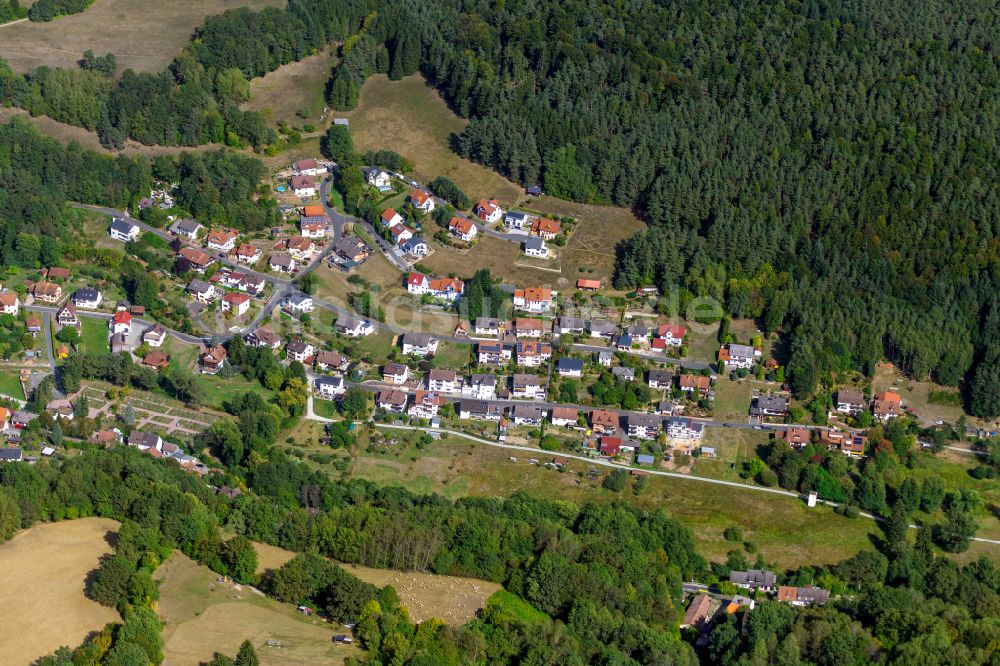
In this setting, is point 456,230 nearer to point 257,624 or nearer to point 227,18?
point 227,18

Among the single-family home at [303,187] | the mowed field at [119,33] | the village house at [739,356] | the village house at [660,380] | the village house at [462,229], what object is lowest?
the village house at [660,380]

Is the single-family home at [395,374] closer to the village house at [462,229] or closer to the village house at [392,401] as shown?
the village house at [392,401]

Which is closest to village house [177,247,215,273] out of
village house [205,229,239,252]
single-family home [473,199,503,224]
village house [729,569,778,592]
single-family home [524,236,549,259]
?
village house [205,229,239,252]

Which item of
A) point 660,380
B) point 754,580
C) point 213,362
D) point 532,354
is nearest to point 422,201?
point 532,354

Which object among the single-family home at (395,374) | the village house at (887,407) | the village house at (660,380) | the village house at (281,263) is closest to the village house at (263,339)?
the village house at (281,263)

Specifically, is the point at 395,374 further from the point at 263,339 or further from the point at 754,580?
the point at 754,580

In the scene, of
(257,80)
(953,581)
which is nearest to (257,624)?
(953,581)

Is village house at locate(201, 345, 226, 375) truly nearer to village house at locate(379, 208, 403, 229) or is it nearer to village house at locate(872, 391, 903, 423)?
village house at locate(379, 208, 403, 229)
